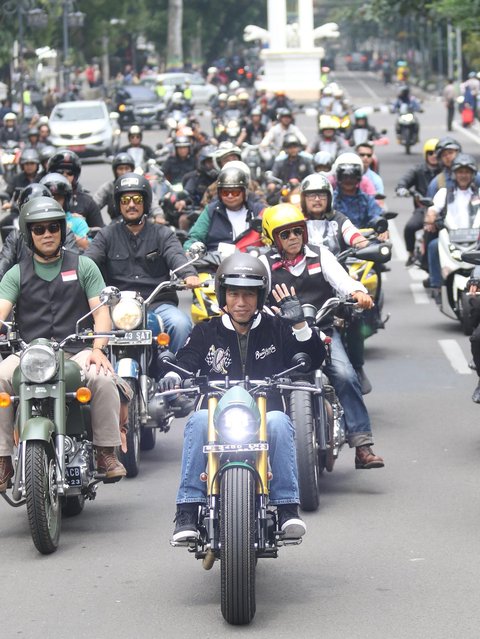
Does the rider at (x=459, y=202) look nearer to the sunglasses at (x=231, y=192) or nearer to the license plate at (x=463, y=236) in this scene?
the license plate at (x=463, y=236)

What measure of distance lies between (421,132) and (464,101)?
3.03 meters

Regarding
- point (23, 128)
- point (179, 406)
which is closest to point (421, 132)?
point (23, 128)

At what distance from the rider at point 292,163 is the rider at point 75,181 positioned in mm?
7143

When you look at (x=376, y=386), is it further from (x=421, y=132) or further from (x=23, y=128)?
(x=421, y=132)

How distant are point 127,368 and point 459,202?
652cm

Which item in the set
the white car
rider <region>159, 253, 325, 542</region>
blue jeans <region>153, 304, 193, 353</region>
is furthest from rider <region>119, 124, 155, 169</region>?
the white car

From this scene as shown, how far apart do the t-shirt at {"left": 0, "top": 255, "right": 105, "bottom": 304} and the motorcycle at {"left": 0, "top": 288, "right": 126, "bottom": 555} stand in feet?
1.18

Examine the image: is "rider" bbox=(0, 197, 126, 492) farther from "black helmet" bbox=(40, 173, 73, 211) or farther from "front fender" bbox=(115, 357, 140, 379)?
"black helmet" bbox=(40, 173, 73, 211)

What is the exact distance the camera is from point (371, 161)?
21922 millimetres

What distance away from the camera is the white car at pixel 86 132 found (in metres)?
48.7

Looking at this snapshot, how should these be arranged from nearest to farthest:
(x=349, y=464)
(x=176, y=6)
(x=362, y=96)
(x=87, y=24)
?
(x=349, y=464) → (x=87, y=24) → (x=362, y=96) → (x=176, y=6)

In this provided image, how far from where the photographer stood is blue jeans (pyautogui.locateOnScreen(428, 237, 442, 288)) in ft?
57.3

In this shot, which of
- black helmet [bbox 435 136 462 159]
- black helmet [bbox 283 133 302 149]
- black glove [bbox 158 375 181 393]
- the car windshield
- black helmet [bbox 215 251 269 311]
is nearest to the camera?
black helmet [bbox 215 251 269 311]

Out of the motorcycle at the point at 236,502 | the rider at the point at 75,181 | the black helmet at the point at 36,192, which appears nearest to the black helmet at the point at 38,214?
the motorcycle at the point at 236,502
